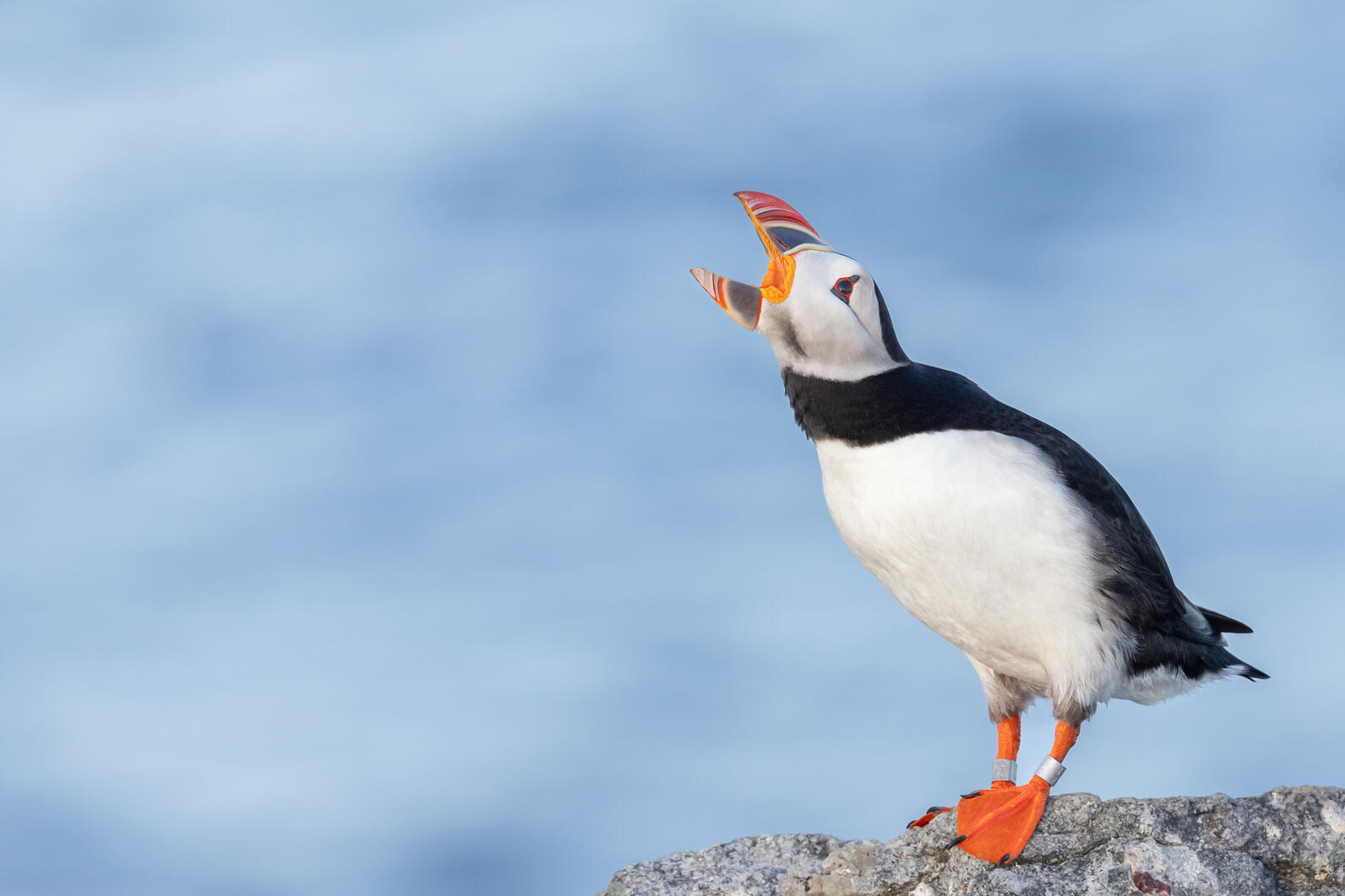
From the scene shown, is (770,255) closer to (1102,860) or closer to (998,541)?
(998,541)

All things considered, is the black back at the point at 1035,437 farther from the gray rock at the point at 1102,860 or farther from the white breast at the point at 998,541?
the gray rock at the point at 1102,860

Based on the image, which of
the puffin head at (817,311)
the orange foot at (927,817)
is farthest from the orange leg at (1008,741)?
the puffin head at (817,311)

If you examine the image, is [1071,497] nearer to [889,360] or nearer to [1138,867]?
[889,360]

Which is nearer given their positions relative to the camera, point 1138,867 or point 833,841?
point 1138,867

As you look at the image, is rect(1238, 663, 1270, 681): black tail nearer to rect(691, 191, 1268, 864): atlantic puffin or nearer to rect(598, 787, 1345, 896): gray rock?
rect(691, 191, 1268, 864): atlantic puffin

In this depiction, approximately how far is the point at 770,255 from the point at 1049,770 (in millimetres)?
2699

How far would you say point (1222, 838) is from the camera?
574cm

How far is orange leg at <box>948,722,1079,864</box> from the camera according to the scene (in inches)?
223

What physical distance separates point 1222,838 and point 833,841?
1.67 m

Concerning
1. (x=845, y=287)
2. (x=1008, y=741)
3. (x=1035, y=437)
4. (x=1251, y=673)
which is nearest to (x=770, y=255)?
(x=845, y=287)

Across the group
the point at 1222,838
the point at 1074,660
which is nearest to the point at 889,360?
the point at 1074,660

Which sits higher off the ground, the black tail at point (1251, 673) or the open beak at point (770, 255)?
the open beak at point (770, 255)

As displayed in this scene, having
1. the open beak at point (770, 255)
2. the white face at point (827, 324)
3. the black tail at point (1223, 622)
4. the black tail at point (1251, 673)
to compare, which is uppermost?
the open beak at point (770, 255)

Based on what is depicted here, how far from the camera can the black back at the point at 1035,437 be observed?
608cm
